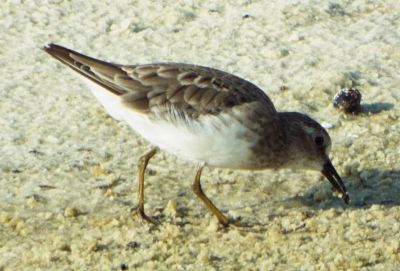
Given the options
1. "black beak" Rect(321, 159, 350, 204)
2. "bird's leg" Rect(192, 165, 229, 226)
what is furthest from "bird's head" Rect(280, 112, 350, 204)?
"bird's leg" Rect(192, 165, 229, 226)

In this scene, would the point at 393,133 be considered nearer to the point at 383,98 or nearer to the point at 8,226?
the point at 383,98

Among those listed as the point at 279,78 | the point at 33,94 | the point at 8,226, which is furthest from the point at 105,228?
the point at 279,78

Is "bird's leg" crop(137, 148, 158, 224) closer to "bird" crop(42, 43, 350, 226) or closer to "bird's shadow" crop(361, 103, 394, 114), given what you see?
"bird" crop(42, 43, 350, 226)

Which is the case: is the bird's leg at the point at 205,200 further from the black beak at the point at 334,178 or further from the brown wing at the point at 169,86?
the black beak at the point at 334,178

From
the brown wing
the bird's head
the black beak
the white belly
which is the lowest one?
the black beak

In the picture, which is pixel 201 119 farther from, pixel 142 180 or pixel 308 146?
pixel 308 146

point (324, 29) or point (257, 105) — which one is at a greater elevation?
point (257, 105)

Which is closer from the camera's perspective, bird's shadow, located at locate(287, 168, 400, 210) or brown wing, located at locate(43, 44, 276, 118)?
brown wing, located at locate(43, 44, 276, 118)
